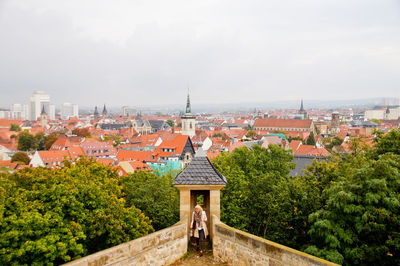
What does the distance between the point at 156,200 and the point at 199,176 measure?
1043cm

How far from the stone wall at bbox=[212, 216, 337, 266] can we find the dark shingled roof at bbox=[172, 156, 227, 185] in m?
1.09

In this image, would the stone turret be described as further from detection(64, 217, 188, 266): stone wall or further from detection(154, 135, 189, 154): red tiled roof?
detection(154, 135, 189, 154): red tiled roof

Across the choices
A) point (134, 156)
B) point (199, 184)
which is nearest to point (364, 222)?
point (199, 184)

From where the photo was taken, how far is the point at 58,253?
11055mm

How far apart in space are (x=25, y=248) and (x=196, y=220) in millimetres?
5165

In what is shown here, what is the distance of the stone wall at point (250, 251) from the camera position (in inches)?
318

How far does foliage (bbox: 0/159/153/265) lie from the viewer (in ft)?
35.5

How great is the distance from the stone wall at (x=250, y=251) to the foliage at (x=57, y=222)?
4677 millimetres

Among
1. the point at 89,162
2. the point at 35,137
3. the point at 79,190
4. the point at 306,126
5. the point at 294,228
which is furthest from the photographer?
the point at 306,126

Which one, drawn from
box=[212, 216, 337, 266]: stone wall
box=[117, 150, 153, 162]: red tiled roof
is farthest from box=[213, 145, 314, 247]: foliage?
box=[117, 150, 153, 162]: red tiled roof

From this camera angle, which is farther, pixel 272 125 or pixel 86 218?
pixel 272 125

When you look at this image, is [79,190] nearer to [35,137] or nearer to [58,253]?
[58,253]

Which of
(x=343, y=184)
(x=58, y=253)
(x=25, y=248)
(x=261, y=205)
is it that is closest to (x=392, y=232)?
(x=343, y=184)

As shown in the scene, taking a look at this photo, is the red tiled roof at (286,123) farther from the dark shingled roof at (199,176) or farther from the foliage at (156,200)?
the dark shingled roof at (199,176)
